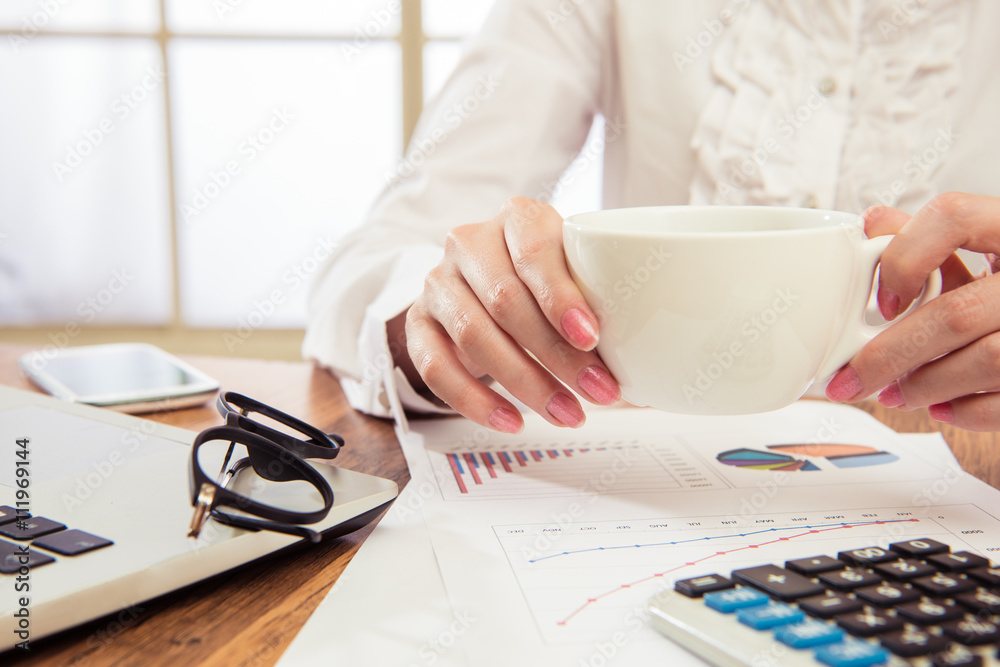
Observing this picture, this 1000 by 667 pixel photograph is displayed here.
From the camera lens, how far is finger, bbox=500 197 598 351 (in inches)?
13.9

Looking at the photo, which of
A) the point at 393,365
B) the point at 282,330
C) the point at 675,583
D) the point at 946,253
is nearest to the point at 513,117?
the point at 393,365

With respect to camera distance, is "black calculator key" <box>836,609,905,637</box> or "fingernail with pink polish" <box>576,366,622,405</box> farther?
"fingernail with pink polish" <box>576,366,622,405</box>

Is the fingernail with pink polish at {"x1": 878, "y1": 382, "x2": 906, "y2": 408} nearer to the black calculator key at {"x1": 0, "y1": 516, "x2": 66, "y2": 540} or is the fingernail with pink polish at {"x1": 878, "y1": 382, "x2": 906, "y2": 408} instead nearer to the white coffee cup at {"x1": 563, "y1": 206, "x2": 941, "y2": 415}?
the white coffee cup at {"x1": 563, "y1": 206, "x2": 941, "y2": 415}

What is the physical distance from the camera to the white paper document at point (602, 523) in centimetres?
27

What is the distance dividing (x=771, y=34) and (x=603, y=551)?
0.65 m

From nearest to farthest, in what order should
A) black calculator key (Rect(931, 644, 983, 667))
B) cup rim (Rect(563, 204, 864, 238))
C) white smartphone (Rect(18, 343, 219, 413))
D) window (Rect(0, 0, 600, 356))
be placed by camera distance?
black calculator key (Rect(931, 644, 983, 667)), cup rim (Rect(563, 204, 864, 238)), white smartphone (Rect(18, 343, 219, 413)), window (Rect(0, 0, 600, 356))

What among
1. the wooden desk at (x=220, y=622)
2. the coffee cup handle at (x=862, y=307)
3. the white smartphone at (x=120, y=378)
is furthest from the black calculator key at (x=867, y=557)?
the white smartphone at (x=120, y=378)

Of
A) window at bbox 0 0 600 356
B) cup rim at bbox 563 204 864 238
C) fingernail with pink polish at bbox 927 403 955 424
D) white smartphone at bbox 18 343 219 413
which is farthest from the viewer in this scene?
window at bbox 0 0 600 356

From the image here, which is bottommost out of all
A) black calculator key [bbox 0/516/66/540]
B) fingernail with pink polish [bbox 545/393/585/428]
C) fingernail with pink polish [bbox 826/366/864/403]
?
black calculator key [bbox 0/516/66/540]

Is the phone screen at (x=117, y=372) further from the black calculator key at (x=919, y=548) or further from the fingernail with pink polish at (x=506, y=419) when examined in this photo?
the black calculator key at (x=919, y=548)

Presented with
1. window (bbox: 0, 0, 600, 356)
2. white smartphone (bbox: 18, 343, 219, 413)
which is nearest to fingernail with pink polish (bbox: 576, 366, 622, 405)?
white smartphone (bbox: 18, 343, 219, 413)

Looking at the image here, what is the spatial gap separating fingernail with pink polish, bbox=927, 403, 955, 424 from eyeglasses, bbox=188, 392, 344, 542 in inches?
12.8

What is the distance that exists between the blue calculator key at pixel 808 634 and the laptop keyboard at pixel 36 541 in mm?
239

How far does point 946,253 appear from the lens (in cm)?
36
